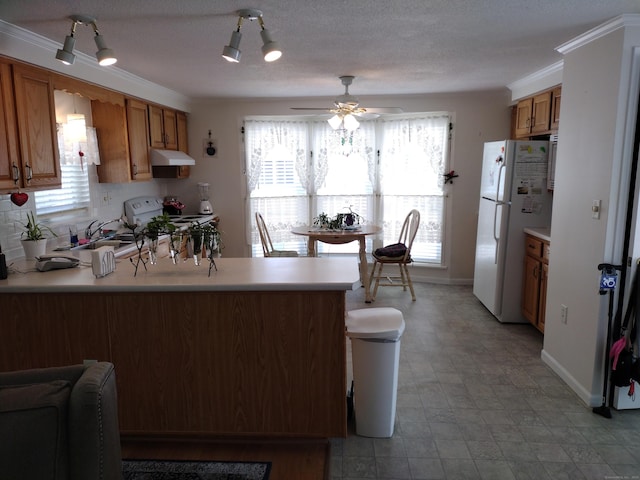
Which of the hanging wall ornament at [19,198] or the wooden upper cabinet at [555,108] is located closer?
the hanging wall ornament at [19,198]

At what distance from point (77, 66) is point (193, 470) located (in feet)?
9.52

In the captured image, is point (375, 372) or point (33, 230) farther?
point (33, 230)

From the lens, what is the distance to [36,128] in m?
2.93

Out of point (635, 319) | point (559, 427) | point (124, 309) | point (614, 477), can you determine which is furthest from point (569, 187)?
point (124, 309)

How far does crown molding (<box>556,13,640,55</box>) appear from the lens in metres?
2.51

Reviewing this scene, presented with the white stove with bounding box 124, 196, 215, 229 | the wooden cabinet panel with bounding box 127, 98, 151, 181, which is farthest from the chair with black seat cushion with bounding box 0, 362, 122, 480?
the wooden cabinet panel with bounding box 127, 98, 151, 181

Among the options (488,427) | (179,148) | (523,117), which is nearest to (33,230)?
(179,148)

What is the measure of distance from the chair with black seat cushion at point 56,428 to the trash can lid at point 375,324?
1.37 m

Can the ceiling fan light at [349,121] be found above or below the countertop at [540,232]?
above

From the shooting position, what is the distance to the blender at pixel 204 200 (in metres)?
5.75

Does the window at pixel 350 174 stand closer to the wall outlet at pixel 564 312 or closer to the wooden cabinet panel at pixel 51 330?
the wall outlet at pixel 564 312

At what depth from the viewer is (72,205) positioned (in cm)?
386

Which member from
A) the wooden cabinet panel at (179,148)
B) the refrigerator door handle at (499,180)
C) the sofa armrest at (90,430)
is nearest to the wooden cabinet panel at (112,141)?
the wooden cabinet panel at (179,148)

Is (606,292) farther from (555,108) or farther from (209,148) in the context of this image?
(209,148)
